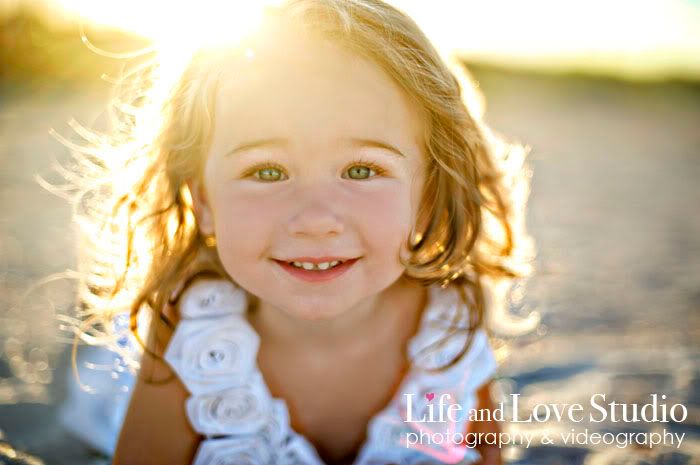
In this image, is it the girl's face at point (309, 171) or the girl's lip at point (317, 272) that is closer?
the girl's face at point (309, 171)

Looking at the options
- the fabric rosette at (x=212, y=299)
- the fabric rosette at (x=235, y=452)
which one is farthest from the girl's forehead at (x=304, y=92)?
the fabric rosette at (x=235, y=452)

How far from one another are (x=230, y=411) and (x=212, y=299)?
360mm

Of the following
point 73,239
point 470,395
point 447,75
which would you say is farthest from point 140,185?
point 73,239

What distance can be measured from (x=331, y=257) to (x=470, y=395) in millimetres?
846

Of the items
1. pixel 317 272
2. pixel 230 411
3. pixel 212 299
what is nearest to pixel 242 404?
pixel 230 411

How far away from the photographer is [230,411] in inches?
93.4

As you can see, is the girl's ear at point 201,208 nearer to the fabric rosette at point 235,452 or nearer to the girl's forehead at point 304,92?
the girl's forehead at point 304,92

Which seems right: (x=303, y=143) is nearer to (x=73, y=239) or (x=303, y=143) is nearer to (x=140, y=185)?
(x=140, y=185)

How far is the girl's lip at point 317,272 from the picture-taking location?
6.82 ft

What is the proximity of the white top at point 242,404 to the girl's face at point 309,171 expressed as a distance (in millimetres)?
334

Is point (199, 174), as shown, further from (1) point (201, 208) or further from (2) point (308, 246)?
(2) point (308, 246)

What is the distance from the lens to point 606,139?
30.8 feet

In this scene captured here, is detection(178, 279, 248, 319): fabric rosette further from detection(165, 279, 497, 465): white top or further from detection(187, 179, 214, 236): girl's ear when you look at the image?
detection(187, 179, 214, 236): girl's ear

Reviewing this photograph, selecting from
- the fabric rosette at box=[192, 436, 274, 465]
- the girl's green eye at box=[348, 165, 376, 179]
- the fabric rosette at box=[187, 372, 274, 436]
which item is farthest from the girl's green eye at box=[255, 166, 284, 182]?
the fabric rosette at box=[192, 436, 274, 465]
